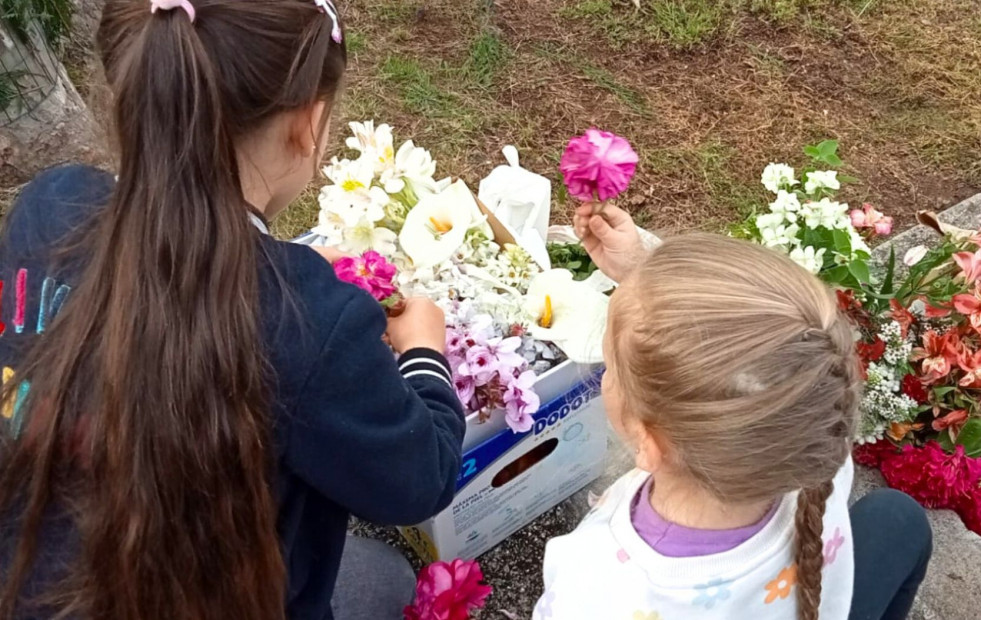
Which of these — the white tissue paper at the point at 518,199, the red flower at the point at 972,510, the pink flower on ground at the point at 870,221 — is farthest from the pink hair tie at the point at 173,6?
the red flower at the point at 972,510

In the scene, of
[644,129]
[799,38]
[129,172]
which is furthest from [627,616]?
[799,38]

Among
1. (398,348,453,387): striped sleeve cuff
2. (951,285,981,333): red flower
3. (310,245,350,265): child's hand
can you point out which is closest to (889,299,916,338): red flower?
(951,285,981,333): red flower

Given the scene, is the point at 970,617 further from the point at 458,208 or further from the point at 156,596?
the point at 156,596

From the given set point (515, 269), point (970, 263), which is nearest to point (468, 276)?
point (515, 269)

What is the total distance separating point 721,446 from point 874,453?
1039 mm

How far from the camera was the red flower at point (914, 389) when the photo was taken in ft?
5.53

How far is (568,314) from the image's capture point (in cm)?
141

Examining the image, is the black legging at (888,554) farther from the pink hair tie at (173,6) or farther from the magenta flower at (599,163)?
the pink hair tie at (173,6)

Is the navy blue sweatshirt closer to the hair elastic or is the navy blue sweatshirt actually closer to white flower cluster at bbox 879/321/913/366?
the hair elastic

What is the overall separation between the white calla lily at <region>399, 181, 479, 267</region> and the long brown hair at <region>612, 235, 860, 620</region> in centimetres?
53

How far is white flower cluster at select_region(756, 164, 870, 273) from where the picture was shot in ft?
5.06

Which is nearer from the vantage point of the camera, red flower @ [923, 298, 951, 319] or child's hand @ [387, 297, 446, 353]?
child's hand @ [387, 297, 446, 353]

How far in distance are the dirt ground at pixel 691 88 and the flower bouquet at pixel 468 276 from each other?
3.44ft

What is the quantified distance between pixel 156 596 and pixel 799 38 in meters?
2.93
